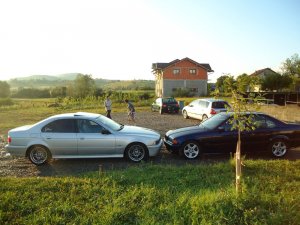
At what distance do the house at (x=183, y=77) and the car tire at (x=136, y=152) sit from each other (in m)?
44.9

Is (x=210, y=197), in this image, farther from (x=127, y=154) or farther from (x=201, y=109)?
(x=201, y=109)

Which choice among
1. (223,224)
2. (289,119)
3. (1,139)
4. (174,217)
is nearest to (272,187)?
(223,224)

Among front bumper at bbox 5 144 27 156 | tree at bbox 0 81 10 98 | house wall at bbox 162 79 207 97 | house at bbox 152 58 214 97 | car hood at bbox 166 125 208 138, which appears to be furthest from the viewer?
tree at bbox 0 81 10 98

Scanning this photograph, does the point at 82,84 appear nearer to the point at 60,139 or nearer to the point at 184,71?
the point at 184,71

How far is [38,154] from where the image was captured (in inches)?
333

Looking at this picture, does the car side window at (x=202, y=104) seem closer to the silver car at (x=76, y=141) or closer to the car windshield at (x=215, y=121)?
the car windshield at (x=215, y=121)

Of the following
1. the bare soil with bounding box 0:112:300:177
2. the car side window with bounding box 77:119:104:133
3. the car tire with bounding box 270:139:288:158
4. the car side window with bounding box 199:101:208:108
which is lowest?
the bare soil with bounding box 0:112:300:177

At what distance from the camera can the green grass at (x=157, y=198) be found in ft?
15.9

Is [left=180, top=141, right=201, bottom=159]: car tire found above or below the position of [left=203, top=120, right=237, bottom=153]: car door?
below

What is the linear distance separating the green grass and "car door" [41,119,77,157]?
64.9 inches

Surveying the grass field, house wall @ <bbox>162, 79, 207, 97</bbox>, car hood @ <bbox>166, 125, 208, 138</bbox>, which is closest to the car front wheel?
the grass field

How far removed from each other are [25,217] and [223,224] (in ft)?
11.0

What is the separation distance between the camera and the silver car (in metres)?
8.39

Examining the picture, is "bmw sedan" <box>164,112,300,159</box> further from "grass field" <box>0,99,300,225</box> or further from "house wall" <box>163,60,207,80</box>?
"house wall" <box>163,60,207,80</box>
